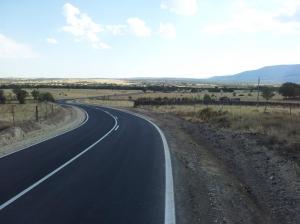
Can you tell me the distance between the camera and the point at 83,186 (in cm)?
1095

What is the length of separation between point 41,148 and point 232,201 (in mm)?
10474

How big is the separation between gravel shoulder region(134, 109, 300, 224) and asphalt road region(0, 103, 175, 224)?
0.63 metres

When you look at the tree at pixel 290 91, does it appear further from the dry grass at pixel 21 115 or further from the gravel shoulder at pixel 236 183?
the gravel shoulder at pixel 236 183

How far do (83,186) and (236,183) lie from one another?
4.78 m

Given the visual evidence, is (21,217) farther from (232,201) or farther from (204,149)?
(204,149)

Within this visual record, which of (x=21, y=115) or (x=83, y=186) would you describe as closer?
(x=83, y=186)

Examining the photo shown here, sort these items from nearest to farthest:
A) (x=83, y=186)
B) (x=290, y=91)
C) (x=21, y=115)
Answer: (x=83, y=186) → (x=21, y=115) → (x=290, y=91)

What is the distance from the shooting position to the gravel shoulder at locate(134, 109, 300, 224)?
9.48 meters

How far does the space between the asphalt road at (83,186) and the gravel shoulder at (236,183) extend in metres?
0.63

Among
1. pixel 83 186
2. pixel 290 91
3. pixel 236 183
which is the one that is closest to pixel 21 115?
pixel 236 183

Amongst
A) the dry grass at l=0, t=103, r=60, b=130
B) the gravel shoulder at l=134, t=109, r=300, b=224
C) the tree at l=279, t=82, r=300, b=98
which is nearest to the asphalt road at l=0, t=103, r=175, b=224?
the gravel shoulder at l=134, t=109, r=300, b=224

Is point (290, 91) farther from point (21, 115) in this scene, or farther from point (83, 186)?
point (83, 186)

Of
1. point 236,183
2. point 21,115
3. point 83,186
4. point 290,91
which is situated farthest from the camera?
point 290,91

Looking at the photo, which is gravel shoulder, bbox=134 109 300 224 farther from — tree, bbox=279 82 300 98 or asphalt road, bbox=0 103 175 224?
tree, bbox=279 82 300 98
